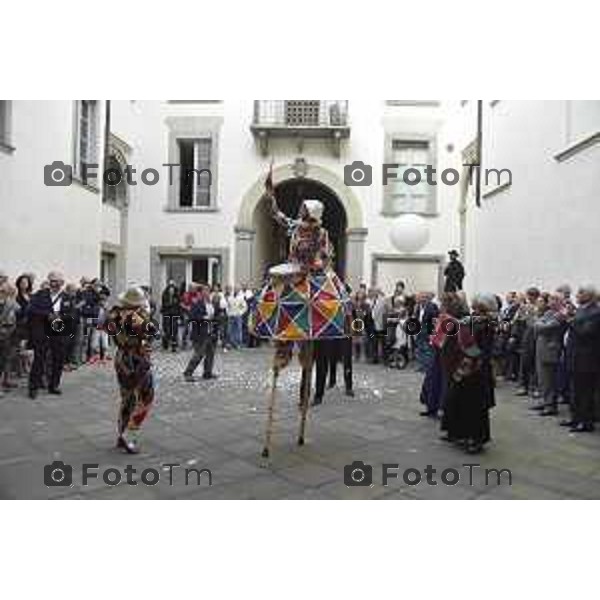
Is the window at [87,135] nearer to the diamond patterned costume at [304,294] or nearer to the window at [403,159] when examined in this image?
the diamond patterned costume at [304,294]

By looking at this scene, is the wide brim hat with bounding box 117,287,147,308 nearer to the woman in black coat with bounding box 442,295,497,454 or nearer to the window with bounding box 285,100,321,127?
A: the woman in black coat with bounding box 442,295,497,454

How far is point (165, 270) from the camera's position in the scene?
50.1ft

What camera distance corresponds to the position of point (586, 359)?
6.33 m

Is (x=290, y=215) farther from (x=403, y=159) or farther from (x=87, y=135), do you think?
(x=87, y=135)

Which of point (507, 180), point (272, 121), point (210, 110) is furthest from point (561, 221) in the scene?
point (210, 110)

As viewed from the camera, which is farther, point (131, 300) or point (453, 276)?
point (453, 276)

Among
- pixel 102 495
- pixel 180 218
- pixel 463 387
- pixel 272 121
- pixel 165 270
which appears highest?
pixel 272 121

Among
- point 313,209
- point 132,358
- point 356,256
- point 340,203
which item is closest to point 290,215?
point 340,203

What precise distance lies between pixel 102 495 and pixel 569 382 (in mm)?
4920

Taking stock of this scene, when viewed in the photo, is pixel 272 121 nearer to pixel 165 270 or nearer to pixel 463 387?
pixel 165 270

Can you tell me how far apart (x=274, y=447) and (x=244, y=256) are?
10.6 metres

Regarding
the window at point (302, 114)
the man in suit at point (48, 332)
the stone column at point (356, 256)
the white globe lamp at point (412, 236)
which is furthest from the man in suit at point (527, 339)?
the window at point (302, 114)

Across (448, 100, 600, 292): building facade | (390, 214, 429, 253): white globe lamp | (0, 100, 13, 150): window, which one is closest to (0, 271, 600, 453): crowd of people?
(448, 100, 600, 292): building facade

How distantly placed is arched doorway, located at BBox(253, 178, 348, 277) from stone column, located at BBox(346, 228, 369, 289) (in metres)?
0.56
